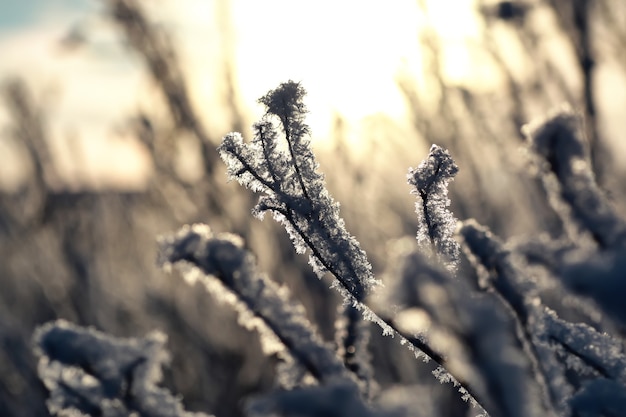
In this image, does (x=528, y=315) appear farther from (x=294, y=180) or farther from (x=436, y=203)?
(x=294, y=180)

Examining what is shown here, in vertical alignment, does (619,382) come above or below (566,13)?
below

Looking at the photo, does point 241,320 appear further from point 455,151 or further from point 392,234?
point 392,234

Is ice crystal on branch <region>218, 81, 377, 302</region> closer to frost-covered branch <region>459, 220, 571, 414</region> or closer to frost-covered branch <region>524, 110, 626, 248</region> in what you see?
frost-covered branch <region>459, 220, 571, 414</region>

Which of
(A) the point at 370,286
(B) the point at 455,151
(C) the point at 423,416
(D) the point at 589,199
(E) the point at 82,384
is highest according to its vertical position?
(B) the point at 455,151

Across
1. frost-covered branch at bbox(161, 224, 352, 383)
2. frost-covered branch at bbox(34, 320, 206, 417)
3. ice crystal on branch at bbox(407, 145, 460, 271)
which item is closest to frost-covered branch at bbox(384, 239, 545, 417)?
ice crystal on branch at bbox(407, 145, 460, 271)

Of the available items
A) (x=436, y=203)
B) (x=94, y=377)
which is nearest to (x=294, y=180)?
(x=436, y=203)

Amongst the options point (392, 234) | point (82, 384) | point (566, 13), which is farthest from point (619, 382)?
point (392, 234)
